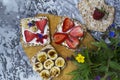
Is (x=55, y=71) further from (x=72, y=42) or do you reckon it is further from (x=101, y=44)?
(x=101, y=44)

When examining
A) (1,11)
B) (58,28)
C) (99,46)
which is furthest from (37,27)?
(99,46)

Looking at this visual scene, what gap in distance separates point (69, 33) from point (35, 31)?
0.17 m

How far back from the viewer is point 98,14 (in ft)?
5.28

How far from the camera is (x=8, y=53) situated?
1748mm

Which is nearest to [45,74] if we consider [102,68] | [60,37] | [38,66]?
[38,66]

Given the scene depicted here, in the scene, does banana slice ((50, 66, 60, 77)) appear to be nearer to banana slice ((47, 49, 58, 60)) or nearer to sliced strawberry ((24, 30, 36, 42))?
banana slice ((47, 49, 58, 60))

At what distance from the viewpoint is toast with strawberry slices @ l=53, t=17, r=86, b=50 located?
1.64m

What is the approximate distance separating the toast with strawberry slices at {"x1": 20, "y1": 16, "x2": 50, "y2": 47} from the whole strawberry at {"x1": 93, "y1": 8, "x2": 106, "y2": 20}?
9.5 inches

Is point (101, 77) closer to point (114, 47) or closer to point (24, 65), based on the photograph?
point (114, 47)

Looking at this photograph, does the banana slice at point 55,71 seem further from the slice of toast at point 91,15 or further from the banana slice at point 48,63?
the slice of toast at point 91,15

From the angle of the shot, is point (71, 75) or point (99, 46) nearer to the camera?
point (99, 46)

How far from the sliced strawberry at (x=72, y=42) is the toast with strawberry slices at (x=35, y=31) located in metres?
0.10

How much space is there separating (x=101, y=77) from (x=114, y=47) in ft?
0.51

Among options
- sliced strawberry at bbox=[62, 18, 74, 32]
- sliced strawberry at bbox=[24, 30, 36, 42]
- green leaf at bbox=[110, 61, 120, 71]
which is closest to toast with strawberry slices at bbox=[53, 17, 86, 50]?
sliced strawberry at bbox=[62, 18, 74, 32]
